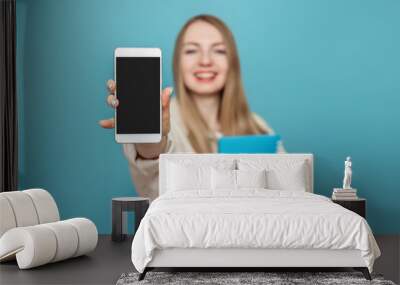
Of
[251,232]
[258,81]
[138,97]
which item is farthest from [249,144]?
[251,232]

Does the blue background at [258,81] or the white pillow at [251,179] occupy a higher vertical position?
the blue background at [258,81]

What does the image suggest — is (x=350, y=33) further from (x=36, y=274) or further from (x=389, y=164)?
(x=36, y=274)

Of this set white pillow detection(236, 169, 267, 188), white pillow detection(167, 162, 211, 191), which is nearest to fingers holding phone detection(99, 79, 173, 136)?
white pillow detection(167, 162, 211, 191)

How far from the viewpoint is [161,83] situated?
24.6 feet

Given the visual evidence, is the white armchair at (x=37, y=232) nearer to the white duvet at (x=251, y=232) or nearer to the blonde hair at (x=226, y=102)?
the white duvet at (x=251, y=232)

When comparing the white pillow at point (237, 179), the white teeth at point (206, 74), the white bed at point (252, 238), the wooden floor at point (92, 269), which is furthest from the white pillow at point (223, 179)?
the white bed at point (252, 238)

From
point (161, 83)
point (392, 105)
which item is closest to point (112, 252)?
point (161, 83)

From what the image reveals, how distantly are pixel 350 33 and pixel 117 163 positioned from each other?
9.44ft

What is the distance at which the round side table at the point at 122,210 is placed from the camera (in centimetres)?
707

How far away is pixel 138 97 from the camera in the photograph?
24.2 feet

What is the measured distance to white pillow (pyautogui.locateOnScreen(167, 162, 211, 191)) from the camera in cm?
690

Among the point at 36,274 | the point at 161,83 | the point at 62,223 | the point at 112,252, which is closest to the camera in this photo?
the point at 36,274

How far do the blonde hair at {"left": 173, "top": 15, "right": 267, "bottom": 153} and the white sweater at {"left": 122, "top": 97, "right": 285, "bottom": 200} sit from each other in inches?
2.2

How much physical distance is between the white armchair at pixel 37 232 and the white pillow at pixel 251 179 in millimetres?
1508
